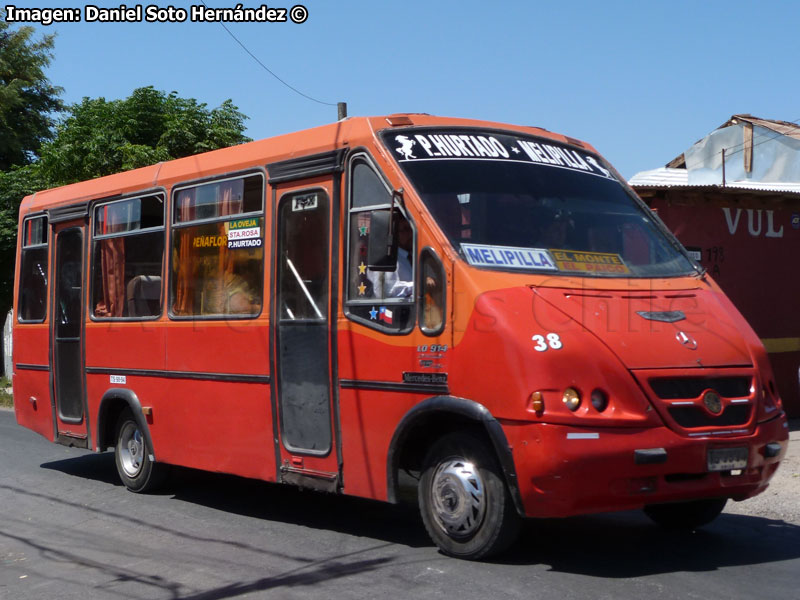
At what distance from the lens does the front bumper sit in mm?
5746

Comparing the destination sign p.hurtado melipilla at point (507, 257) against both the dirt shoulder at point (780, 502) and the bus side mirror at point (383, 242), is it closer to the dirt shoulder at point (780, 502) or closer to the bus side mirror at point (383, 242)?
the bus side mirror at point (383, 242)

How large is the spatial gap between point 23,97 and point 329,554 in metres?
32.3

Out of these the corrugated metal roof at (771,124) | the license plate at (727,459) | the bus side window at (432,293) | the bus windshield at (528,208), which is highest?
the corrugated metal roof at (771,124)

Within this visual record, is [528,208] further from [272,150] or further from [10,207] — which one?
[10,207]

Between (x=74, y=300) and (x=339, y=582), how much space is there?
18.9 ft

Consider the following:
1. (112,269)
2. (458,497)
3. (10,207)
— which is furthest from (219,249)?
(10,207)

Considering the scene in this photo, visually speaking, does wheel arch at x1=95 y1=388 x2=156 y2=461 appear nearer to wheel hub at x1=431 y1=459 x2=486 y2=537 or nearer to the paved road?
the paved road

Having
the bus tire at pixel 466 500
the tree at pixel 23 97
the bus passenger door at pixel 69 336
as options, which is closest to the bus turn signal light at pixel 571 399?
the bus tire at pixel 466 500

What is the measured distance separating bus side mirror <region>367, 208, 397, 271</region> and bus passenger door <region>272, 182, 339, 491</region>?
661 millimetres

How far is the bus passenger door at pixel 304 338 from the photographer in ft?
24.1

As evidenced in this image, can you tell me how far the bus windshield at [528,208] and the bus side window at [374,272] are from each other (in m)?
0.25

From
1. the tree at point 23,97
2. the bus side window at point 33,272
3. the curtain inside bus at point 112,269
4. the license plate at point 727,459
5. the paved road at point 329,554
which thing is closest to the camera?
the paved road at point 329,554

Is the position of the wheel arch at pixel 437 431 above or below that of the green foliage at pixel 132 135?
below

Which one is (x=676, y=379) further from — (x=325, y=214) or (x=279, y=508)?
(x=279, y=508)
